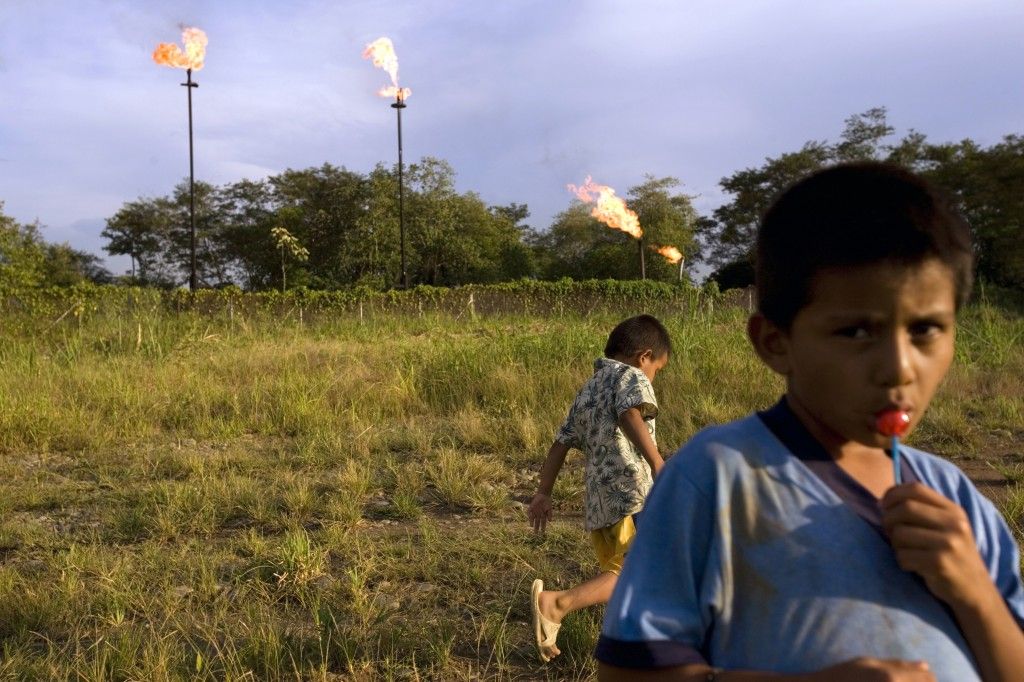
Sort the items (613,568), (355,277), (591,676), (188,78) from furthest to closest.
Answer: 1. (355,277)
2. (188,78)
3. (613,568)
4. (591,676)

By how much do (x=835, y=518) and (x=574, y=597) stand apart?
2.01m

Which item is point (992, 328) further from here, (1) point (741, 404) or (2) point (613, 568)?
(2) point (613, 568)

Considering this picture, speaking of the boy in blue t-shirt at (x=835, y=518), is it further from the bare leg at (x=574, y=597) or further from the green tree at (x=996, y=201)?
the green tree at (x=996, y=201)

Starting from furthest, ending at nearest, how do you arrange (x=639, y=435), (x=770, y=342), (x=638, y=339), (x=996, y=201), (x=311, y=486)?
(x=996, y=201) < (x=311, y=486) < (x=638, y=339) < (x=639, y=435) < (x=770, y=342)

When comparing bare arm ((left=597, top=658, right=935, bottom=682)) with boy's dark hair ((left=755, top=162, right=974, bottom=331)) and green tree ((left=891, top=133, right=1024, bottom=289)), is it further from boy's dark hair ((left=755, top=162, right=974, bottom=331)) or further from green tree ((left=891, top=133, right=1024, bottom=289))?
green tree ((left=891, top=133, right=1024, bottom=289))

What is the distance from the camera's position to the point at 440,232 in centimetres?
3409

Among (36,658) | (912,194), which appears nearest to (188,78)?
(36,658)

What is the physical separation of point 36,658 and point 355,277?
3155cm

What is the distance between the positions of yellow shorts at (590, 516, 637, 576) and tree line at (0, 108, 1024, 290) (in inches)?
958

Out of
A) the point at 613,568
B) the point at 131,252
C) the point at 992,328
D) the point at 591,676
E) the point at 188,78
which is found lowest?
the point at 591,676

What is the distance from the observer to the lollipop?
0.88 meters

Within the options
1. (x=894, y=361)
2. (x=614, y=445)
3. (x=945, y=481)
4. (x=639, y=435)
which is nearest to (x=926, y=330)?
(x=894, y=361)

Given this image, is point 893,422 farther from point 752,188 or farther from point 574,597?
point 752,188

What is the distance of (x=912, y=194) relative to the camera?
94 cm
